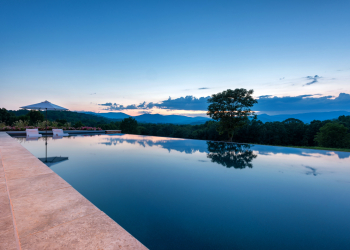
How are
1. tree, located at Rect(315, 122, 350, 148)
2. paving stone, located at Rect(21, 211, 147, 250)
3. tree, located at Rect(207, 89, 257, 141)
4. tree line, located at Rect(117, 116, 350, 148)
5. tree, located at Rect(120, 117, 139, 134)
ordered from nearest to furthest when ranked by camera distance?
paving stone, located at Rect(21, 211, 147, 250) → tree, located at Rect(207, 89, 257, 141) → tree, located at Rect(315, 122, 350, 148) → tree line, located at Rect(117, 116, 350, 148) → tree, located at Rect(120, 117, 139, 134)

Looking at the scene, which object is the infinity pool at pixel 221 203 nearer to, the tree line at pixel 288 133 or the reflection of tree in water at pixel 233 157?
the reflection of tree in water at pixel 233 157

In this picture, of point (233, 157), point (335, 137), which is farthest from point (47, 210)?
point (335, 137)

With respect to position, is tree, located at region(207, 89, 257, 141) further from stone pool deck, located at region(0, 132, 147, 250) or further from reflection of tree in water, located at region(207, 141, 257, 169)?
stone pool deck, located at region(0, 132, 147, 250)

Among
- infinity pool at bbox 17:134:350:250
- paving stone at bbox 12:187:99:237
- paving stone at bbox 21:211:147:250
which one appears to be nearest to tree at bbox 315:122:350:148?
infinity pool at bbox 17:134:350:250

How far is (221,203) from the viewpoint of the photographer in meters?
3.23

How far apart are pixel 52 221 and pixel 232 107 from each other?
16.4m

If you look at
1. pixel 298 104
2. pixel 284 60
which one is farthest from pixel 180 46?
pixel 298 104

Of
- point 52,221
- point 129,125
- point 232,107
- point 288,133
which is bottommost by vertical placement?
point 288,133

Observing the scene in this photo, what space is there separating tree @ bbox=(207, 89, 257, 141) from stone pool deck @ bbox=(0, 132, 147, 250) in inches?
601

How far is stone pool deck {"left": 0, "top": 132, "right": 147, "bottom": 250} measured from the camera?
55.8 inches

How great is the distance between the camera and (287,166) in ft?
20.6

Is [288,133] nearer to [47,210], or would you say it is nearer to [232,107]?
[232,107]

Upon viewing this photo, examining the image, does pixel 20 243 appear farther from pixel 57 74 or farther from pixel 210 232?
pixel 57 74

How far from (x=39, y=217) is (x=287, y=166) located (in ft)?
24.9
